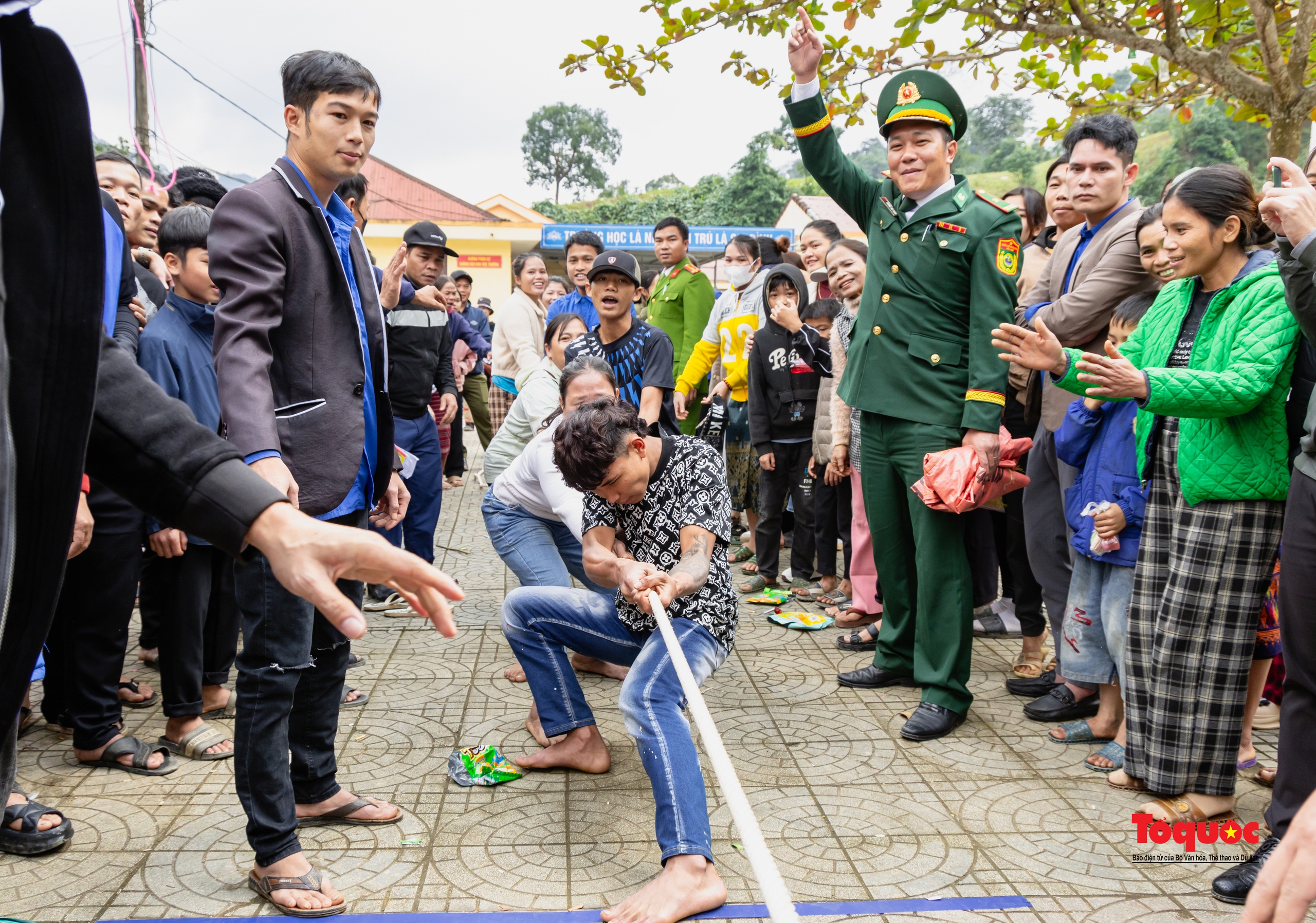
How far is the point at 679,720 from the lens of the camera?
2740 millimetres

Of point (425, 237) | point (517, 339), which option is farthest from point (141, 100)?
point (425, 237)

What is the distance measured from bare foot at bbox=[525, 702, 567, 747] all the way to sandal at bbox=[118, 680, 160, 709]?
5.30 ft

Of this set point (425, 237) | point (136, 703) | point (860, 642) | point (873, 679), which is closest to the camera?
point (136, 703)

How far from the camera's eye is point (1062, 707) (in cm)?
389

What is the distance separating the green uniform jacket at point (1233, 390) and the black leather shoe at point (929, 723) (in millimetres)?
1275

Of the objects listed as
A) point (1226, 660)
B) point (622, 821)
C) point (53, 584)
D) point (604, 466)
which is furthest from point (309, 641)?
point (1226, 660)

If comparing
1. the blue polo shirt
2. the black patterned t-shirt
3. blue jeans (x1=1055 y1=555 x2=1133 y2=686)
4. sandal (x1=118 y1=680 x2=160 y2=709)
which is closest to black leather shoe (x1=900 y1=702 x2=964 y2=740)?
blue jeans (x1=1055 y1=555 x2=1133 y2=686)

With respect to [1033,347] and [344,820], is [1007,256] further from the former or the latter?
[344,820]

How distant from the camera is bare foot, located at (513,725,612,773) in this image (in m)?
3.42

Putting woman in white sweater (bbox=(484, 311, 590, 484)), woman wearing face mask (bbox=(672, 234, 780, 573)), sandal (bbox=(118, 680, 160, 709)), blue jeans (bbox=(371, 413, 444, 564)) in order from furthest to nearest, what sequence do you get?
woman wearing face mask (bbox=(672, 234, 780, 573))
blue jeans (bbox=(371, 413, 444, 564))
woman in white sweater (bbox=(484, 311, 590, 484))
sandal (bbox=(118, 680, 160, 709))

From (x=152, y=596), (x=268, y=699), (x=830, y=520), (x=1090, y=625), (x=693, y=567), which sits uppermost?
(x=693, y=567)

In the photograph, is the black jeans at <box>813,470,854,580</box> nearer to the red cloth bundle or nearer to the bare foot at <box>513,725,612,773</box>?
the red cloth bundle

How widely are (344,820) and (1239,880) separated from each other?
8.36 feet

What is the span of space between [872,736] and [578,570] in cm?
146
